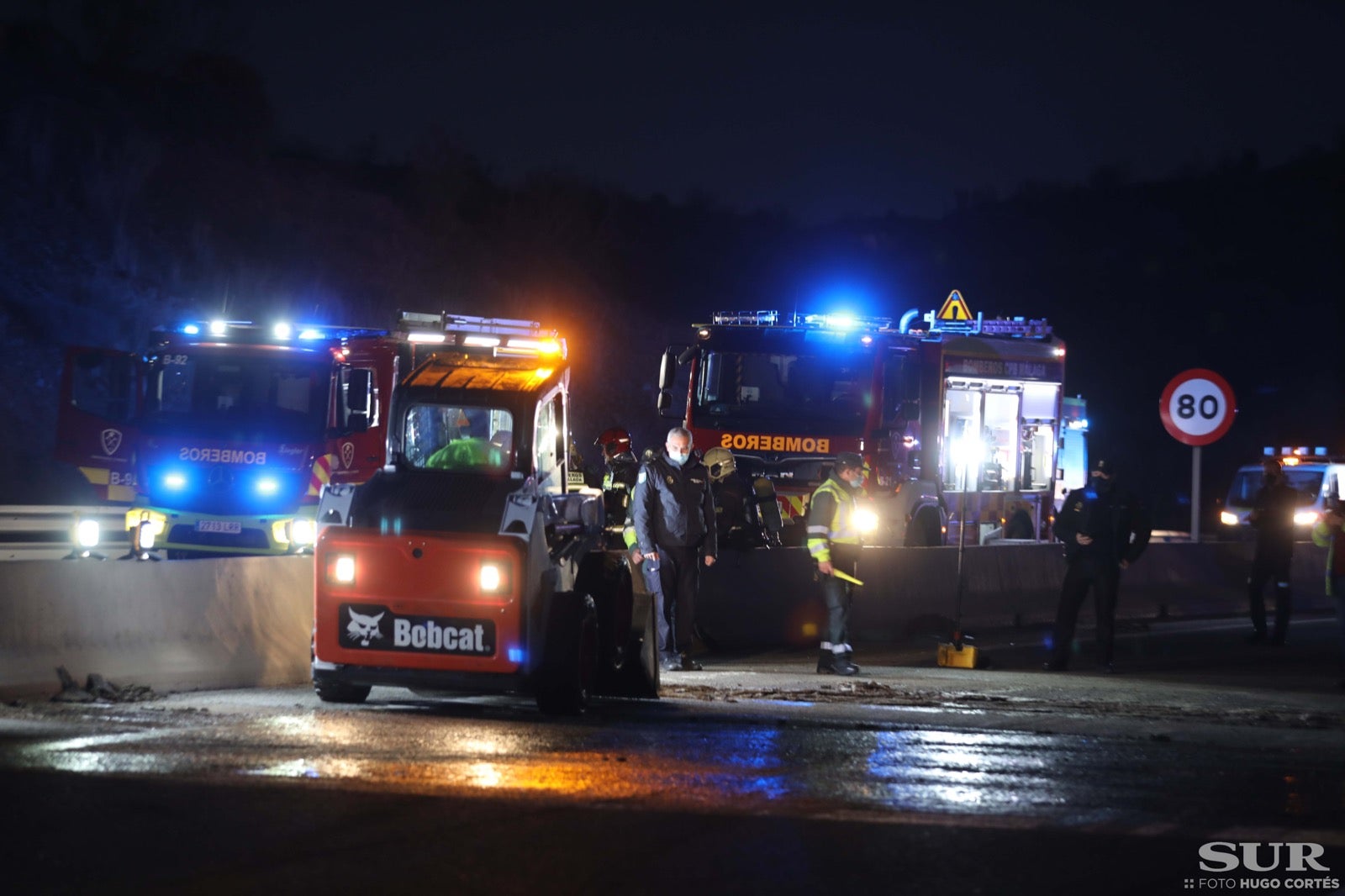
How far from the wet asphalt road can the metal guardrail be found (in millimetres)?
13517

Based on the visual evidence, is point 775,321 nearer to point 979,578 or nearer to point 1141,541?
point 979,578

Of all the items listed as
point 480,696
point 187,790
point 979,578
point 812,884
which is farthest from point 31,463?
point 812,884

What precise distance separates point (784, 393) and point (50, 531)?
13.2 meters

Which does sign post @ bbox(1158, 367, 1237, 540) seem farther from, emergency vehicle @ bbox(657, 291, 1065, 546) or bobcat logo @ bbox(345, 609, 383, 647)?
bobcat logo @ bbox(345, 609, 383, 647)

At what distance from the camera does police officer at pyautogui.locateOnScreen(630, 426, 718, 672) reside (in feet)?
42.5

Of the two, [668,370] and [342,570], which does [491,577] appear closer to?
[342,570]

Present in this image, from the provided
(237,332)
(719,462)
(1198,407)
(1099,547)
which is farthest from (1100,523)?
(237,332)

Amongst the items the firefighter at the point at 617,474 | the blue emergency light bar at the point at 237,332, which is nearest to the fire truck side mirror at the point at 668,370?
the firefighter at the point at 617,474

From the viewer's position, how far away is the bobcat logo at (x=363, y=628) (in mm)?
9328

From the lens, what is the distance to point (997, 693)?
462 inches

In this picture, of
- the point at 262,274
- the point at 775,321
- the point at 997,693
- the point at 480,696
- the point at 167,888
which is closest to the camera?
the point at 167,888

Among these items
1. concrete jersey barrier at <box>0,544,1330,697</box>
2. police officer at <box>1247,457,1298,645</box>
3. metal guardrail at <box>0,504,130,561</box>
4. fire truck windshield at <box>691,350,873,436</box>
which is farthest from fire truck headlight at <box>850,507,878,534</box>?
metal guardrail at <box>0,504,130,561</box>

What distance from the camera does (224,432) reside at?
16.7m

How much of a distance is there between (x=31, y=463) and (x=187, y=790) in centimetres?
2768
